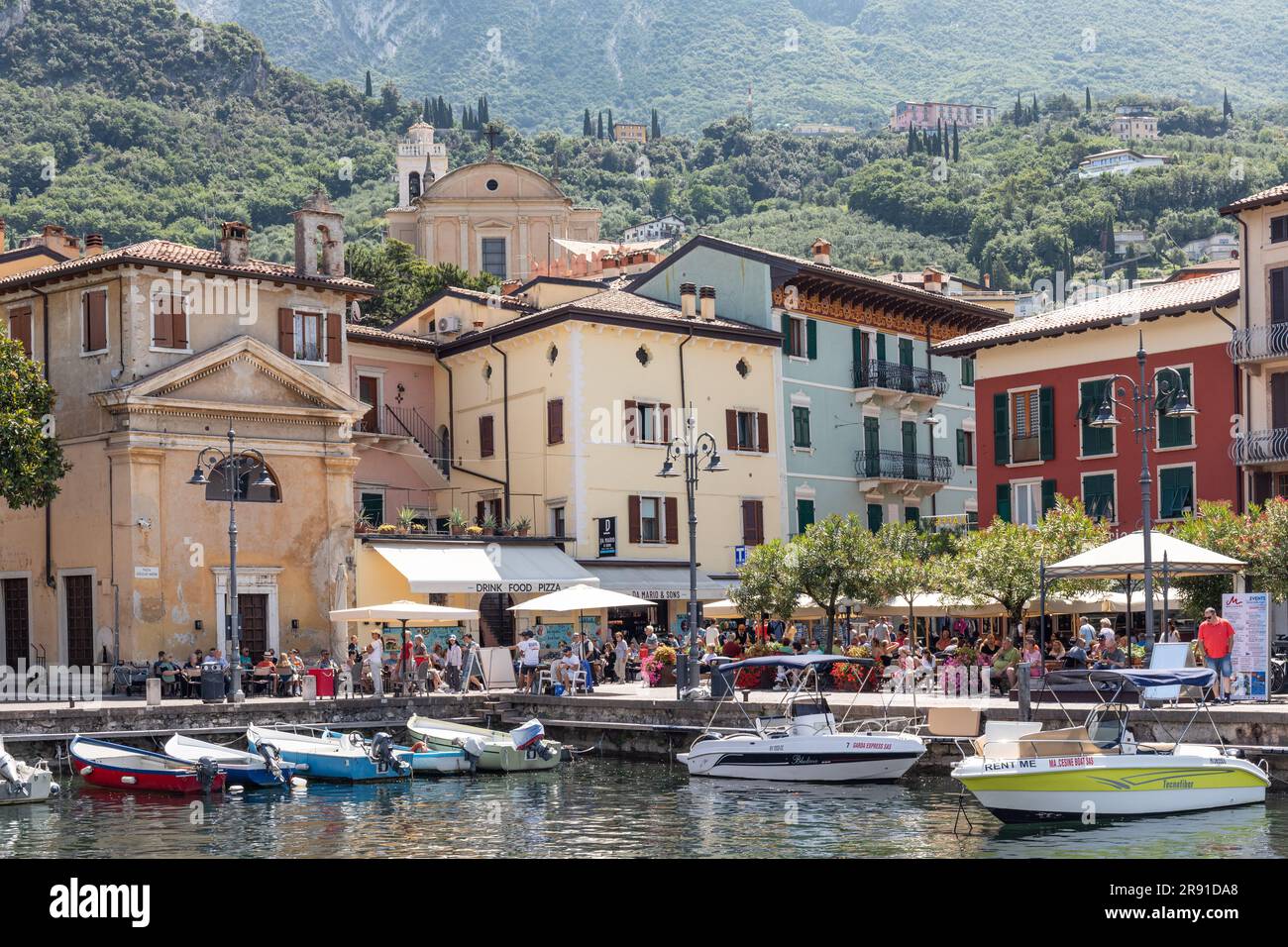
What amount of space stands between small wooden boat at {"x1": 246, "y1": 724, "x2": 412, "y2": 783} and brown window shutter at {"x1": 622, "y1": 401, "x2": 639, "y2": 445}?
66.4 feet

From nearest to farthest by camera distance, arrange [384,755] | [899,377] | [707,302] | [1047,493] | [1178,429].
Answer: [384,755], [1178,429], [1047,493], [707,302], [899,377]

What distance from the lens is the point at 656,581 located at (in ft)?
167

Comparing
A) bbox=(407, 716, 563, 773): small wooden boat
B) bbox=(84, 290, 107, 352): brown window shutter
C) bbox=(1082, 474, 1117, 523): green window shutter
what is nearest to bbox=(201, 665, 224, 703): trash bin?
bbox=(407, 716, 563, 773): small wooden boat

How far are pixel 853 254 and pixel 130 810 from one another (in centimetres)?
11373

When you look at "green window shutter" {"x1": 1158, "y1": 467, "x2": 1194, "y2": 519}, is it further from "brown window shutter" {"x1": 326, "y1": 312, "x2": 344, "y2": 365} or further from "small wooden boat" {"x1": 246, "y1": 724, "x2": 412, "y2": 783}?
"small wooden boat" {"x1": 246, "y1": 724, "x2": 412, "y2": 783}

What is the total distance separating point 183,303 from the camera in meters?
42.5

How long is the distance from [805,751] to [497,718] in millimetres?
11102

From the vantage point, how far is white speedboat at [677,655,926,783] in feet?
97.5

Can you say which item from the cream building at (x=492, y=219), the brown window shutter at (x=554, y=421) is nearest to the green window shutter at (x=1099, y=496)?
the brown window shutter at (x=554, y=421)

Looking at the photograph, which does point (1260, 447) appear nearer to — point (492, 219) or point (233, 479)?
point (233, 479)

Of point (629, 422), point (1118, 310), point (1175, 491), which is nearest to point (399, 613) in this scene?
point (629, 422)

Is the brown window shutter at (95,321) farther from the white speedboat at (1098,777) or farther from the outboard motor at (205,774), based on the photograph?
the white speedboat at (1098,777)
